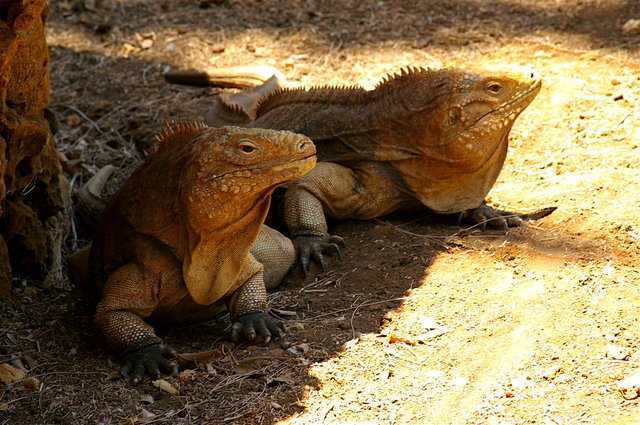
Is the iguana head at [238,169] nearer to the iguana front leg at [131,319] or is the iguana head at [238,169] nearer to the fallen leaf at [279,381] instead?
the iguana front leg at [131,319]

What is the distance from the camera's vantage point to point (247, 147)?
459 centimetres

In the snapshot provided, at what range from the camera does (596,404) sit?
12.7 feet

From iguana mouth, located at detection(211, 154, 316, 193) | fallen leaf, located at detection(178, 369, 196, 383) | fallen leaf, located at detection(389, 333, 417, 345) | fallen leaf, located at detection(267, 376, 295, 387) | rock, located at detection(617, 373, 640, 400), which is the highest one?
iguana mouth, located at detection(211, 154, 316, 193)

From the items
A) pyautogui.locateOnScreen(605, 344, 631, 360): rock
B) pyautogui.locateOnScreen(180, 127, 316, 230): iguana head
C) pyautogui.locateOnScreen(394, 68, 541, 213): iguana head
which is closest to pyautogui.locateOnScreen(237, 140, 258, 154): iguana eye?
pyautogui.locateOnScreen(180, 127, 316, 230): iguana head

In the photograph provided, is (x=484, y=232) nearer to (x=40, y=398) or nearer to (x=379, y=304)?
(x=379, y=304)

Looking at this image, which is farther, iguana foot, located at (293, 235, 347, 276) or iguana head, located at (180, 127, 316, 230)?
iguana foot, located at (293, 235, 347, 276)

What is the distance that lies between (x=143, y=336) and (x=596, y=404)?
2524 mm

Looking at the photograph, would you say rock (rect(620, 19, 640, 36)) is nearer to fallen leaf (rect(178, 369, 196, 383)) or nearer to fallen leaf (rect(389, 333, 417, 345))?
fallen leaf (rect(389, 333, 417, 345))

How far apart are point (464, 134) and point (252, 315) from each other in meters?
2.31

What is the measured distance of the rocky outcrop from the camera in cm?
543

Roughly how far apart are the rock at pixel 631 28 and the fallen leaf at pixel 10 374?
734 cm

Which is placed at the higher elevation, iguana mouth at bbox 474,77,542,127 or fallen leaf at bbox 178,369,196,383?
iguana mouth at bbox 474,77,542,127

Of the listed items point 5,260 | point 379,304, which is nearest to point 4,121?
point 5,260

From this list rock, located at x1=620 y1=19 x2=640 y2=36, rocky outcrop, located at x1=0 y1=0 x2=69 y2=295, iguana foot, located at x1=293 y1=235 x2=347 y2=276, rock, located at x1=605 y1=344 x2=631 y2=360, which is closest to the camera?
rock, located at x1=605 y1=344 x2=631 y2=360
